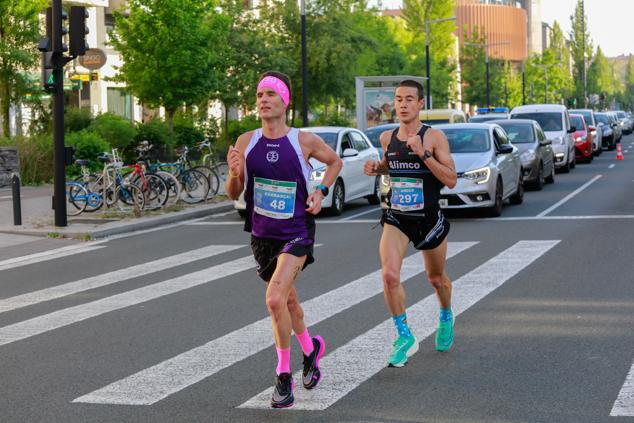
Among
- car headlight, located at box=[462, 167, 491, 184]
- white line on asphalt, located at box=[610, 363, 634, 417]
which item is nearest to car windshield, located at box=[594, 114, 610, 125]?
car headlight, located at box=[462, 167, 491, 184]

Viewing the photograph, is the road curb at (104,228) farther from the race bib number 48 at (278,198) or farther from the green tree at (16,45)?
the green tree at (16,45)

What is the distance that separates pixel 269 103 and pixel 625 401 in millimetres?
2475

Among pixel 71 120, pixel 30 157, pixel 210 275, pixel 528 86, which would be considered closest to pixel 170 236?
pixel 210 275

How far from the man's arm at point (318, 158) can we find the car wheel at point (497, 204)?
38.1 feet

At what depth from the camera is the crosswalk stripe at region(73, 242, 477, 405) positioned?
20.9 feet

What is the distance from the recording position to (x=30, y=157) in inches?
1082

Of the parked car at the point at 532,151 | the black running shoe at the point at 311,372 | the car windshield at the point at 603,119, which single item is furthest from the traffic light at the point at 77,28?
the car windshield at the point at 603,119

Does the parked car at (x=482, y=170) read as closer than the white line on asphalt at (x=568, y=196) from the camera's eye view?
Yes

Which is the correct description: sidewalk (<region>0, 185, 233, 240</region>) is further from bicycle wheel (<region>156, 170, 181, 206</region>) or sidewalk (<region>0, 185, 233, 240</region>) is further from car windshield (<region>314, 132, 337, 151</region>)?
car windshield (<region>314, 132, 337, 151</region>)

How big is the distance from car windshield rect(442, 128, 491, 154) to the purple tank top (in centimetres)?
1299

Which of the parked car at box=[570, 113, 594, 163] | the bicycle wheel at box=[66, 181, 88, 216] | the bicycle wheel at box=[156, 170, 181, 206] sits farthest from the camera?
the parked car at box=[570, 113, 594, 163]

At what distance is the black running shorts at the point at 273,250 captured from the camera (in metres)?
6.21

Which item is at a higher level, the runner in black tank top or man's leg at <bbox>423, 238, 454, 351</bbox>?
the runner in black tank top

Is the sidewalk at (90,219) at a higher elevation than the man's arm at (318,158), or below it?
below
